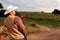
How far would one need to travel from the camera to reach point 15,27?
7.03 meters

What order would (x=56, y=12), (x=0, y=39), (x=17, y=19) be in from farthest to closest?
(x=56, y=12), (x=0, y=39), (x=17, y=19)

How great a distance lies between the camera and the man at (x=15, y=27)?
6.90 meters

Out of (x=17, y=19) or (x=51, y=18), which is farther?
(x=51, y=18)

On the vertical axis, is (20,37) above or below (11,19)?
below

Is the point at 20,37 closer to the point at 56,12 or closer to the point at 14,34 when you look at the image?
the point at 14,34

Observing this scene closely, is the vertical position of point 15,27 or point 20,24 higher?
point 20,24

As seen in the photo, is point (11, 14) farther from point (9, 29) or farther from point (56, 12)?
point (56, 12)

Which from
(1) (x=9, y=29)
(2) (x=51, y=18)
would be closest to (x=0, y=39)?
(1) (x=9, y=29)

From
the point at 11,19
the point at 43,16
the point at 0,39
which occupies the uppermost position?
the point at 11,19

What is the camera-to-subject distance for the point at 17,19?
22.6 ft

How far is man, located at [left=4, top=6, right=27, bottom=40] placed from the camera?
690 centimetres

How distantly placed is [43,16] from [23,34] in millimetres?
42323

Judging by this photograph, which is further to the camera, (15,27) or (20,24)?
(15,27)

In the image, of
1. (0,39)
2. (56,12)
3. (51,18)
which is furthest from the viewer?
(56,12)
